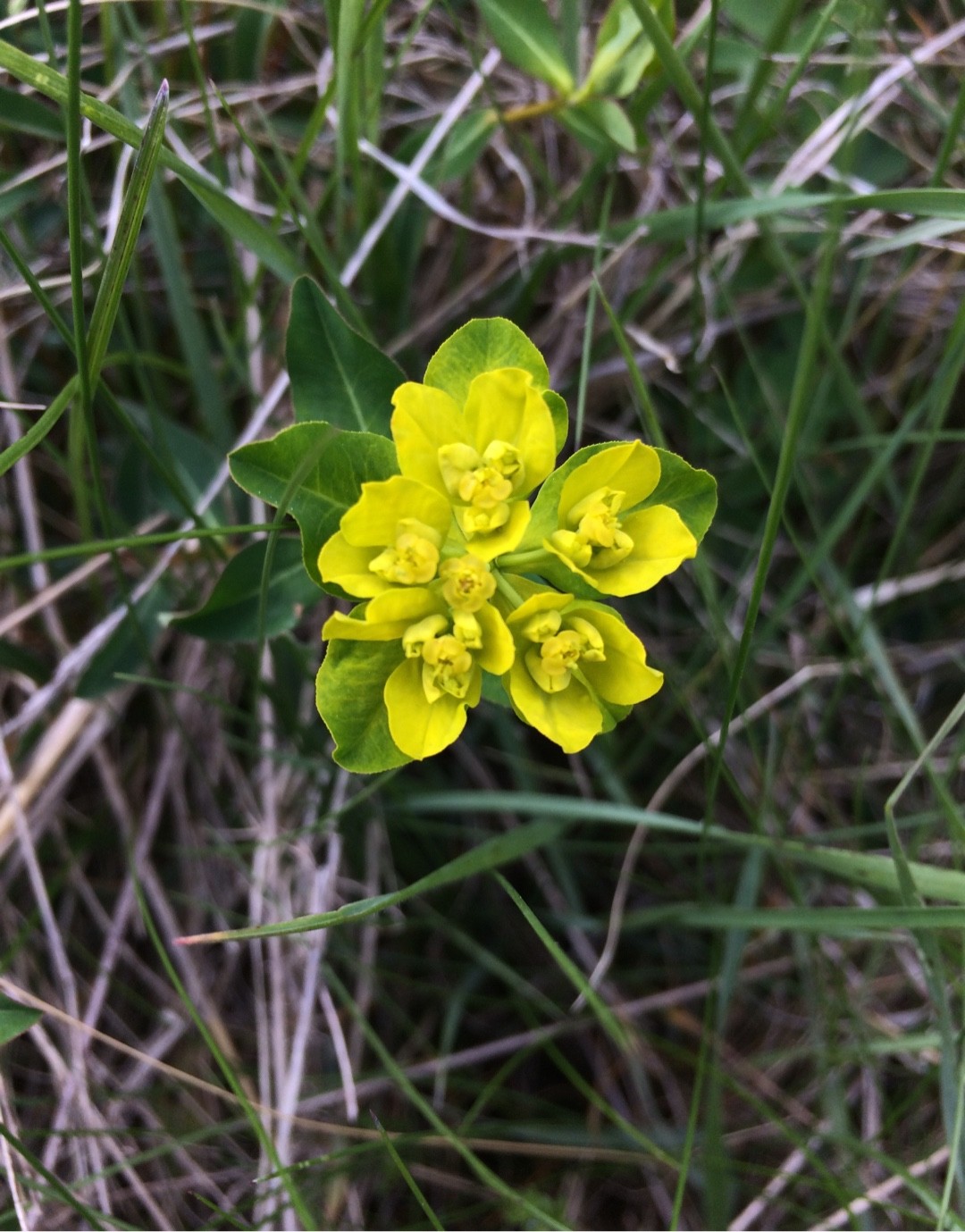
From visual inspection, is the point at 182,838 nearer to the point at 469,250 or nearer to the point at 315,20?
the point at 469,250

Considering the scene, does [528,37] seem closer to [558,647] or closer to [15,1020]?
[558,647]

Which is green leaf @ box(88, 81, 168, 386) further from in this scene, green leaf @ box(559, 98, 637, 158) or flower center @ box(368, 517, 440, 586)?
green leaf @ box(559, 98, 637, 158)

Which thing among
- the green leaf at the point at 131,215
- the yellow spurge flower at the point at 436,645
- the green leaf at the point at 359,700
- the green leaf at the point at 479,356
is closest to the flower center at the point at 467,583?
the yellow spurge flower at the point at 436,645

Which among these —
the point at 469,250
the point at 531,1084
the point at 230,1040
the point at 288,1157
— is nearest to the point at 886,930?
the point at 531,1084

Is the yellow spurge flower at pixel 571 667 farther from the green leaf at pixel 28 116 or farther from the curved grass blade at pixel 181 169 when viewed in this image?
the green leaf at pixel 28 116

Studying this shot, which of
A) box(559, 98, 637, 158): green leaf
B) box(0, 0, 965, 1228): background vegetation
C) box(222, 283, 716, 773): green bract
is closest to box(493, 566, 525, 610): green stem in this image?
box(222, 283, 716, 773): green bract

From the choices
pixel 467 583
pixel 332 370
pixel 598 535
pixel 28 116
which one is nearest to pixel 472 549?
pixel 467 583

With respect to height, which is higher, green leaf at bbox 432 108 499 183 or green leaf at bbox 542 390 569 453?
green leaf at bbox 432 108 499 183

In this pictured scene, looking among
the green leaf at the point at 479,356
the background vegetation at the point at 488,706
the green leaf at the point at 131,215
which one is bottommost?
the background vegetation at the point at 488,706
